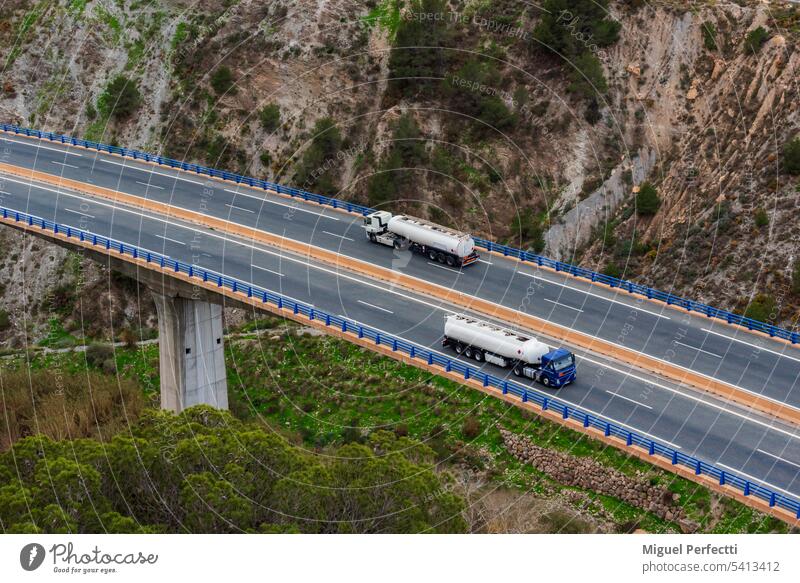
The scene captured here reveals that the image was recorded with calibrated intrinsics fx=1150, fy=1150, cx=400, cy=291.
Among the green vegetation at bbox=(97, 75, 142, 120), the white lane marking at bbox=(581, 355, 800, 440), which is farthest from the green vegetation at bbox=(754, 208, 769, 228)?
the green vegetation at bbox=(97, 75, 142, 120)

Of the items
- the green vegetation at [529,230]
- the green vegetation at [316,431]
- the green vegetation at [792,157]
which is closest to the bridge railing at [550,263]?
the green vegetation at [529,230]

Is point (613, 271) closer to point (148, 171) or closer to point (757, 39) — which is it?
point (757, 39)

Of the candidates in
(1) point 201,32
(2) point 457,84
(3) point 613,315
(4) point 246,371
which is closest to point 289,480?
(3) point 613,315

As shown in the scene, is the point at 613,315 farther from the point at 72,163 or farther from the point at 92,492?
the point at 72,163

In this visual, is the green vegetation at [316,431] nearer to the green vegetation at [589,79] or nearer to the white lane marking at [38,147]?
the white lane marking at [38,147]

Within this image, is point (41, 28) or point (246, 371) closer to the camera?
point (246, 371)

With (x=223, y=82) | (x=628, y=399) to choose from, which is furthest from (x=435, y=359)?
(x=223, y=82)

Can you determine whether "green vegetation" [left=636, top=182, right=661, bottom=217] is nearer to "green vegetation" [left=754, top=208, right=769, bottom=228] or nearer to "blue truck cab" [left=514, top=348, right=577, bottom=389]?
"green vegetation" [left=754, top=208, right=769, bottom=228]
